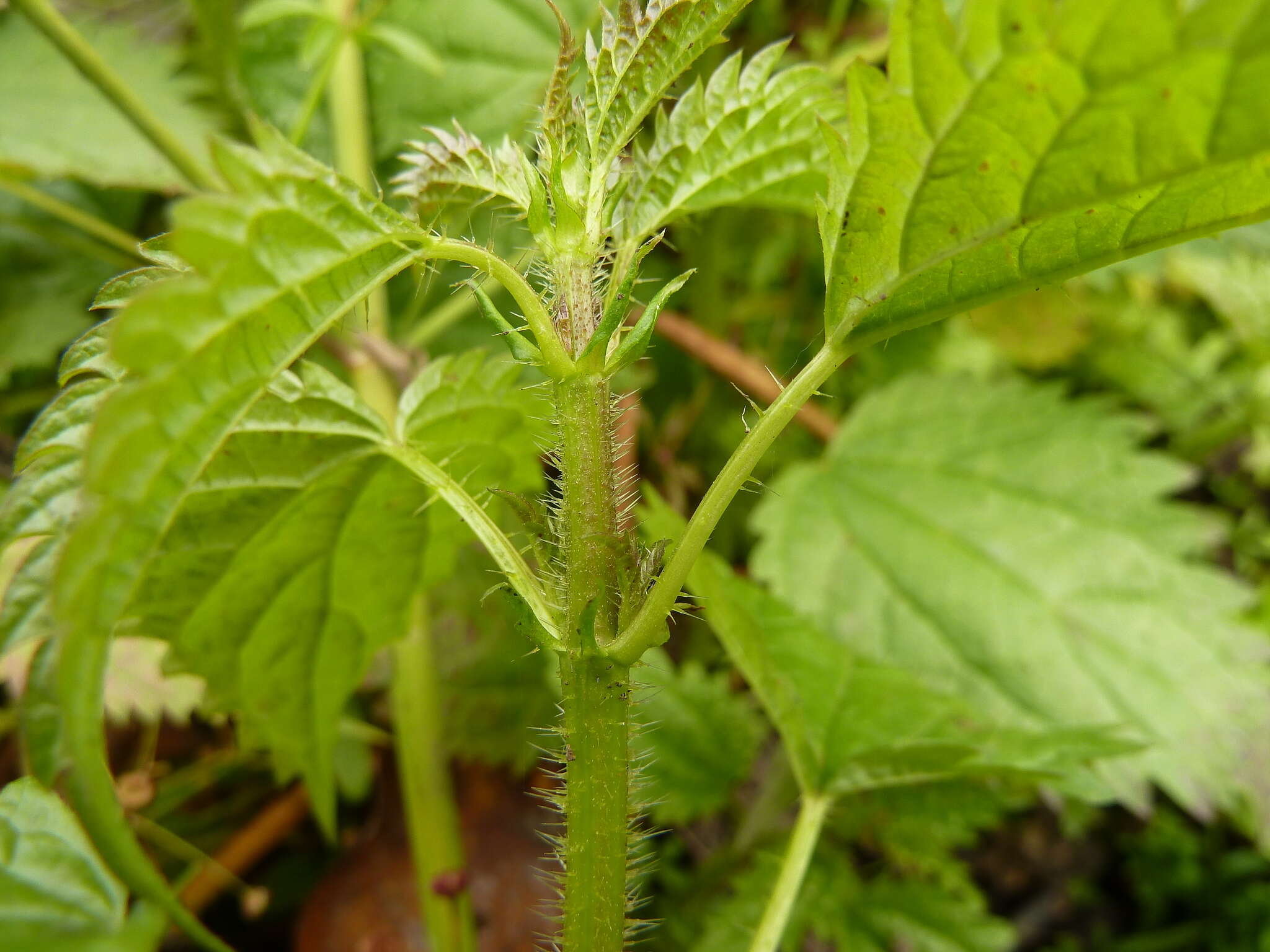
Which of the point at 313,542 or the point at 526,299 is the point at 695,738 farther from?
the point at 526,299

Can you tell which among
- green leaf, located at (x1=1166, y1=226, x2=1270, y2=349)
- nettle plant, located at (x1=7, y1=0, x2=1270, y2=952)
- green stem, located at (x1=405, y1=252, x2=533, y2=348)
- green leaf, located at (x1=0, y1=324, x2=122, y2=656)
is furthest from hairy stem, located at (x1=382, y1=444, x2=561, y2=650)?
green leaf, located at (x1=1166, y1=226, x2=1270, y2=349)

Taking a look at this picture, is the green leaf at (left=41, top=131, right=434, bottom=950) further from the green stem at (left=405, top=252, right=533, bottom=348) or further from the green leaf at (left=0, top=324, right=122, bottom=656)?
the green stem at (left=405, top=252, right=533, bottom=348)

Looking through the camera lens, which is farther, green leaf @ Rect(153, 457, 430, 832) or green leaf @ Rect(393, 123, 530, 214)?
green leaf @ Rect(153, 457, 430, 832)

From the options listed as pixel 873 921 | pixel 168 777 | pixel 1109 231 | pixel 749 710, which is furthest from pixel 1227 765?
pixel 168 777

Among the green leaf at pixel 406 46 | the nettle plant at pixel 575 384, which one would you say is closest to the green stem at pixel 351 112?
the green leaf at pixel 406 46

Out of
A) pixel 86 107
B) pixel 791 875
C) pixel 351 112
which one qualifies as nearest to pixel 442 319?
pixel 351 112

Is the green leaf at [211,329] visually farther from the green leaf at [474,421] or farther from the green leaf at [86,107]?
the green leaf at [86,107]

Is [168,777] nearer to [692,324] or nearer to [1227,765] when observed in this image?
[692,324]

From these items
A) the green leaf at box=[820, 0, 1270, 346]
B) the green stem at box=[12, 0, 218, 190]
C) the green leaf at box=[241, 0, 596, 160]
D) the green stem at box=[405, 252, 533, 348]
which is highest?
the green leaf at box=[241, 0, 596, 160]

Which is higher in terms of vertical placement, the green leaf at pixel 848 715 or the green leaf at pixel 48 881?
the green leaf at pixel 848 715
